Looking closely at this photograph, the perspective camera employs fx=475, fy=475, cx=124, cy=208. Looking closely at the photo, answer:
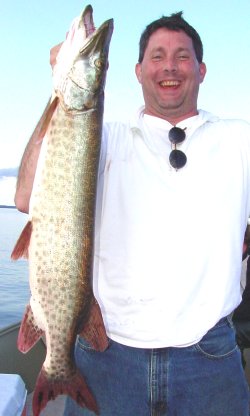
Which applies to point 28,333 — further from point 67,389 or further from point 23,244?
point 23,244

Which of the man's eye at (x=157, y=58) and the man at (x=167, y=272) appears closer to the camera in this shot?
the man at (x=167, y=272)

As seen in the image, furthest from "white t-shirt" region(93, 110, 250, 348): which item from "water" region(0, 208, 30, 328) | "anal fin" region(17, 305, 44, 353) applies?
"water" region(0, 208, 30, 328)

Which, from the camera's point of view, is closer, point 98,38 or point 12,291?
point 98,38

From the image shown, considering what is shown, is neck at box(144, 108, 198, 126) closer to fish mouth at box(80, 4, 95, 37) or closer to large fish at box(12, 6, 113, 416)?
large fish at box(12, 6, 113, 416)

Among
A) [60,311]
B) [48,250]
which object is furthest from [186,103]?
[60,311]

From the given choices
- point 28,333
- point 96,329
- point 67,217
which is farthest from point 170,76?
point 28,333

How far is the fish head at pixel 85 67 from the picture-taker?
2.46 meters

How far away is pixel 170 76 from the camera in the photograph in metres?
2.97

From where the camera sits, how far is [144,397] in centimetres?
265

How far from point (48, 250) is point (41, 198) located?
278 millimetres

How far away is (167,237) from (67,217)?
1.87 feet

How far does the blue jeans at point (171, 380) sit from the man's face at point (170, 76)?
4.49 feet

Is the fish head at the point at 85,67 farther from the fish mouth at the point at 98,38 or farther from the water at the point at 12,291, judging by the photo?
the water at the point at 12,291

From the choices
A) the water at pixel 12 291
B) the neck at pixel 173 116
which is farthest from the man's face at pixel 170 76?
the water at pixel 12 291
